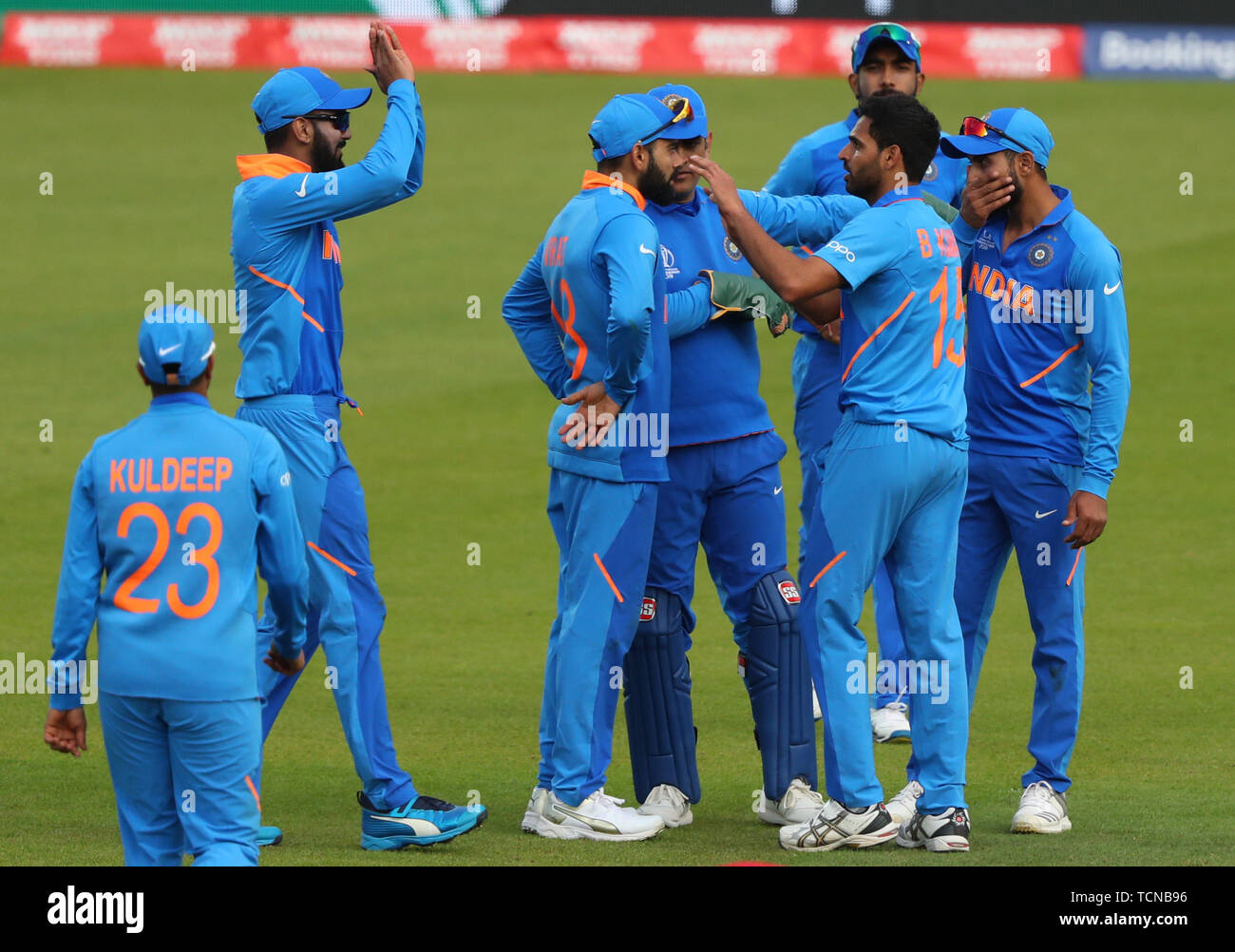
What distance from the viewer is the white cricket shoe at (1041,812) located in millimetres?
6574

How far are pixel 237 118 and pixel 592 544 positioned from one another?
23.4 metres

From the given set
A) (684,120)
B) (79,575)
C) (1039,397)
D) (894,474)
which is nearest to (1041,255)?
(1039,397)

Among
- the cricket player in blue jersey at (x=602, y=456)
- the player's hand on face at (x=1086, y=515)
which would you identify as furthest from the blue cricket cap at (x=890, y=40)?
the player's hand on face at (x=1086, y=515)

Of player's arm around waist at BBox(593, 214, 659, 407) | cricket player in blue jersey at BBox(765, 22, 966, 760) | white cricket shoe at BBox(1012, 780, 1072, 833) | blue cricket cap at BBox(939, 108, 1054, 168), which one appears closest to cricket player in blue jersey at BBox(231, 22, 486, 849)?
player's arm around waist at BBox(593, 214, 659, 407)

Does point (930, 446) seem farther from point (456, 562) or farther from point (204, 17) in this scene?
point (204, 17)

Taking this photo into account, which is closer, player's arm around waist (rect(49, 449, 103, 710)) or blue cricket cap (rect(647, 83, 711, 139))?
player's arm around waist (rect(49, 449, 103, 710))

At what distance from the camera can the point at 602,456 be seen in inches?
262

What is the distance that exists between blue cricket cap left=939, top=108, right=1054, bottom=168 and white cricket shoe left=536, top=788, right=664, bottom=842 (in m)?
2.86

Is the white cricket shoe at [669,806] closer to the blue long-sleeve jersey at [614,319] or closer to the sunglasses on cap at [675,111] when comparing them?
the blue long-sleeve jersey at [614,319]

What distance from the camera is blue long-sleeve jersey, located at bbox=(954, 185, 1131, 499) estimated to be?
22.3 ft

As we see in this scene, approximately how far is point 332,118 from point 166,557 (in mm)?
2407

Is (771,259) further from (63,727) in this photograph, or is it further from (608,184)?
(63,727)

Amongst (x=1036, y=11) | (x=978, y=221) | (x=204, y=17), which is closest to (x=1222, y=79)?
(x=1036, y=11)

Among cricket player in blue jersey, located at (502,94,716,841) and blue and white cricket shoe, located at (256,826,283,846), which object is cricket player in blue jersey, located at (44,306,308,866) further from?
cricket player in blue jersey, located at (502,94,716,841)
